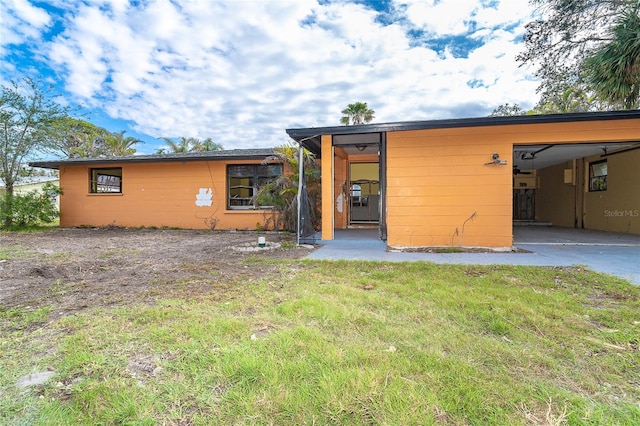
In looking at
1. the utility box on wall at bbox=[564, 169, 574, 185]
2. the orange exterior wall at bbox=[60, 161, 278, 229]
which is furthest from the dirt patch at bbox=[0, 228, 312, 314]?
the utility box on wall at bbox=[564, 169, 574, 185]

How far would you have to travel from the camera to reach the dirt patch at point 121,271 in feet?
11.6

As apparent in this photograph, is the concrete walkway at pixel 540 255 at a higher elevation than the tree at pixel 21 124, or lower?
lower

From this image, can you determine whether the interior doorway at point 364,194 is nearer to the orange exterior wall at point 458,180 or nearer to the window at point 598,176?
the orange exterior wall at point 458,180

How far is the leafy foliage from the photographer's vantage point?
36.1 ft

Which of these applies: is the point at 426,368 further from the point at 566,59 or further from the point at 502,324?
the point at 566,59

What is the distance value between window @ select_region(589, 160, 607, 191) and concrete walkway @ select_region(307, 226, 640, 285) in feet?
11.5

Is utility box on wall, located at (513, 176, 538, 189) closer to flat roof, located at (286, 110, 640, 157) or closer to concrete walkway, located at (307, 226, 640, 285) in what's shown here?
concrete walkway, located at (307, 226, 640, 285)

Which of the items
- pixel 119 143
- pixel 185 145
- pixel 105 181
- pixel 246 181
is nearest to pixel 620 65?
pixel 246 181

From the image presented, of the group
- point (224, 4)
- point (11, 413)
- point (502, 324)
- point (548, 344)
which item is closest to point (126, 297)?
point (11, 413)

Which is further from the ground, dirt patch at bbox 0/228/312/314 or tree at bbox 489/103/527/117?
tree at bbox 489/103/527/117

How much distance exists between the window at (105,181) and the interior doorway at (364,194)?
31.5 feet

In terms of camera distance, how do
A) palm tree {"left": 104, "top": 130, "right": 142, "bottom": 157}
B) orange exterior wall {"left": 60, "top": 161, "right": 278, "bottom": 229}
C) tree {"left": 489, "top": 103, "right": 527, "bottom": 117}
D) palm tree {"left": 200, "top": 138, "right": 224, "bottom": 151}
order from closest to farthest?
orange exterior wall {"left": 60, "top": 161, "right": 278, "bottom": 229}
tree {"left": 489, "top": 103, "right": 527, "bottom": 117}
palm tree {"left": 104, "top": 130, "right": 142, "bottom": 157}
palm tree {"left": 200, "top": 138, "right": 224, "bottom": 151}

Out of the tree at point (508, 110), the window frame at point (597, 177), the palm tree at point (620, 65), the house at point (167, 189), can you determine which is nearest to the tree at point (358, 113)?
the tree at point (508, 110)

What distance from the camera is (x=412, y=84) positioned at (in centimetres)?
1291
